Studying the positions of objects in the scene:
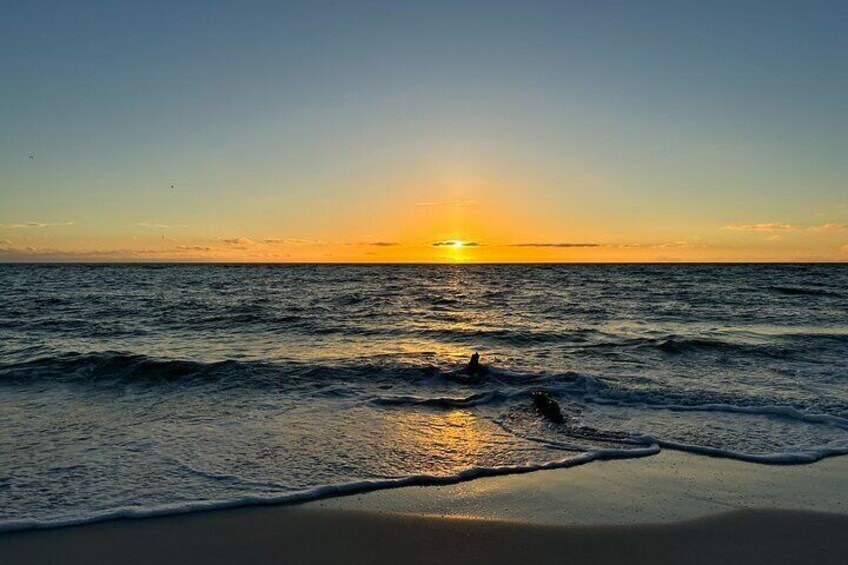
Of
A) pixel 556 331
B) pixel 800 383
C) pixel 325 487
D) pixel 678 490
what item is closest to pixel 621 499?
pixel 678 490

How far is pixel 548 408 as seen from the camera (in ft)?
34.1

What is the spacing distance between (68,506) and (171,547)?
5.81 feet

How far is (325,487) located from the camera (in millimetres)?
6797

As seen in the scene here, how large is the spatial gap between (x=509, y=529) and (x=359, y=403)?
604 centimetres

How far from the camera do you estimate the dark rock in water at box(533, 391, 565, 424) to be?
10.0 metres

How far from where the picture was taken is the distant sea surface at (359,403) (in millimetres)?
7242

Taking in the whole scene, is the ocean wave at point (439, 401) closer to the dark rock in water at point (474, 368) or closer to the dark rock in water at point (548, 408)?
the dark rock in water at point (548, 408)

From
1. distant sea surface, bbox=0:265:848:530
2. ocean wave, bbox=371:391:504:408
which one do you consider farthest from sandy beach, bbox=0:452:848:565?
ocean wave, bbox=371:391:504:408

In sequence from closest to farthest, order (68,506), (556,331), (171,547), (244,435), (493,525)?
(171,547), (493,525), (68,506), (244,435), (556,331)

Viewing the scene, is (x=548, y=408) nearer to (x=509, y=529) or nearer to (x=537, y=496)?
(x=537, y=496)

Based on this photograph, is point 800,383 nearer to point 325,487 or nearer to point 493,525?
point 493,525

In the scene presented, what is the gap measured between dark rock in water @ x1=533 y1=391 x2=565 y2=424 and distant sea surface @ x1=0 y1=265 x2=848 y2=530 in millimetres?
139

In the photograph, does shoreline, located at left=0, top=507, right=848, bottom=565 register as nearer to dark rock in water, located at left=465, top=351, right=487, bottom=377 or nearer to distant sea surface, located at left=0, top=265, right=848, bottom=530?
distant sea surface, located at left=0, top=265, right=848, bottom=530

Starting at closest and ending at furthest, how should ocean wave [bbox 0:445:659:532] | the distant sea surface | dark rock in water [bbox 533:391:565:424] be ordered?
ocean wave [bbox 0:445:659:532] < the distant sea surface < dark rock in water [bbox 533:391:565:424]
